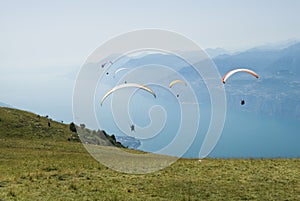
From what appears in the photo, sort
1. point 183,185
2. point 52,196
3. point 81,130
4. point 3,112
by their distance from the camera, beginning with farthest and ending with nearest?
point 81,130 → point 3,112 → point 183,185 → point 52,196

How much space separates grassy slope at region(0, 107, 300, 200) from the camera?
19.8m

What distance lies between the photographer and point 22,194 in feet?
64.5

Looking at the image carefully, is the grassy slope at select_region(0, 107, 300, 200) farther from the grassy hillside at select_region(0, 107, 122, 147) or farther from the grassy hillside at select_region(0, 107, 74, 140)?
the grassy hillside at select_region(0, 107, 122, 147)

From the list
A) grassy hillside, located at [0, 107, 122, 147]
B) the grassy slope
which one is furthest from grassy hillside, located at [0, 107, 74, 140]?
the grassy slope

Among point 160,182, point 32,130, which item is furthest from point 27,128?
point 160,182

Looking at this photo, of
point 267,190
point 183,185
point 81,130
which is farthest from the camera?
point 81,130

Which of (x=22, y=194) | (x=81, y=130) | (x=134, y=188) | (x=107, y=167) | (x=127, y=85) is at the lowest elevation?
(x=22, y=194)

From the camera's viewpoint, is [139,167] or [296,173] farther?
[139,167]

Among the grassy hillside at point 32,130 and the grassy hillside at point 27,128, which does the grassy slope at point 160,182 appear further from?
the grassy hillside at point 32,130

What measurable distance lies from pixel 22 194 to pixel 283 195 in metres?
16.6

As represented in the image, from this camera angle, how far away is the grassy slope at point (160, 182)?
19.8 m

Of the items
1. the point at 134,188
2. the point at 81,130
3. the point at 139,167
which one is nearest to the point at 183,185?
the point at 134,188

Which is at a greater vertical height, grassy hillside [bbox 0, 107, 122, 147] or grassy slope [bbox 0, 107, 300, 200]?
grassy hillside [bbox 0, 107, 122, 147]

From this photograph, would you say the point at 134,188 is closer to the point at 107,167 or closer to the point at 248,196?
the point at 248,196
